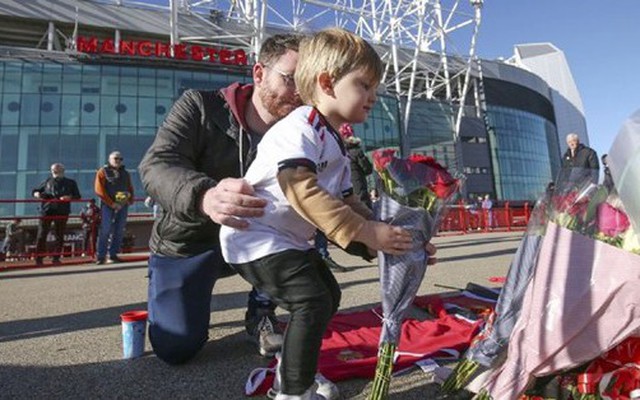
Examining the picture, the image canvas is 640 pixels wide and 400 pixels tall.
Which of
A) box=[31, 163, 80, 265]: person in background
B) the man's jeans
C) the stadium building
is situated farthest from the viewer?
the stadium building

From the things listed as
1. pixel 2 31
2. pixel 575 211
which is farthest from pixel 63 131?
pixel 575 211

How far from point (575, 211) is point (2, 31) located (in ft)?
110

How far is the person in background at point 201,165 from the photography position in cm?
196

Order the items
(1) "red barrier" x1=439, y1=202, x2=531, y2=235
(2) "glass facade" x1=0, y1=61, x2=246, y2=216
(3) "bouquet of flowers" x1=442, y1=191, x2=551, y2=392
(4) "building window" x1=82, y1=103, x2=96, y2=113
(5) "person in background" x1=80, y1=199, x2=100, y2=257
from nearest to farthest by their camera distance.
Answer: (3) "bouquet of flowers" x1=442, y1=191, x2=551, y2=392 → (5) "person in background" x1=80, y1=199, x2=100, y2=257 → (1) "red barrier" x1=439, y1=202, x2=531, y2=235 → (2) "glass facade" x1=0, y1=61, x2=246, y2=216 → (4) "building window" x1=82, y1=103, x2=96, y2=113

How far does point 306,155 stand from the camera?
1.27m

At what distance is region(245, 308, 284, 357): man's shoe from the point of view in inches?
83.0

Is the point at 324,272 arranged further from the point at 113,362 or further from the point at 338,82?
the point at 113,362

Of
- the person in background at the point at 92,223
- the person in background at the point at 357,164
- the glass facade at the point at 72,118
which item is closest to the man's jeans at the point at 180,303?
the person in background at the point at 357,164

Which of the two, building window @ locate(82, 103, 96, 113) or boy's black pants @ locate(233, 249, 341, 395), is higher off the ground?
building window @ locate(82, 103, 96, 113)

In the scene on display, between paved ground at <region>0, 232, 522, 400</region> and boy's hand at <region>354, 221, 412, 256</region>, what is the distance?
700 mm

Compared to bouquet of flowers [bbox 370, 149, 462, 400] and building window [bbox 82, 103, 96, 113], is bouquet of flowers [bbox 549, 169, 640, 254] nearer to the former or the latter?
bouquet of flowers [bbox 370, 149, 462, 400]

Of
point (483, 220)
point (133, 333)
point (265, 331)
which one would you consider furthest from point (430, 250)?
point (483, 220)

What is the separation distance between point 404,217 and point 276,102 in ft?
3.13

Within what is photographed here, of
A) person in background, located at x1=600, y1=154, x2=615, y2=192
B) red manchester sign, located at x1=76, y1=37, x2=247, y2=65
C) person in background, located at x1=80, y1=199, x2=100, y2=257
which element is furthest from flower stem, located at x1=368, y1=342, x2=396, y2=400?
red manchester sign, located at x1=76, y1=37, x2=247, y2=65
